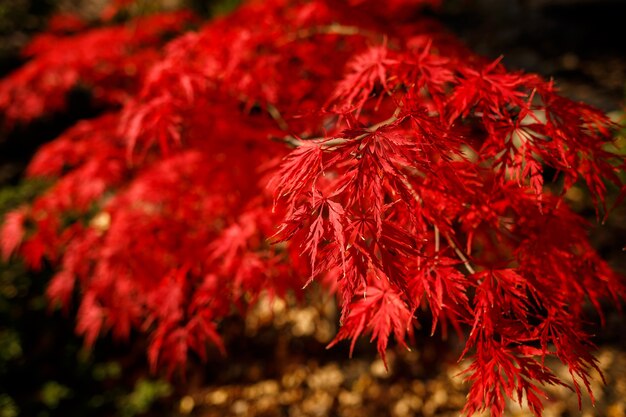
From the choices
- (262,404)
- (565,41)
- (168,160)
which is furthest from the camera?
(565,41)

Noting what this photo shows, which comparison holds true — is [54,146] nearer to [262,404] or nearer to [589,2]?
[262,404]

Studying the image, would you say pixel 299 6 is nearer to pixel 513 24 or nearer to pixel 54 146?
pixel 54 146

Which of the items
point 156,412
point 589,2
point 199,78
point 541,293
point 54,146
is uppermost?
point 199,78

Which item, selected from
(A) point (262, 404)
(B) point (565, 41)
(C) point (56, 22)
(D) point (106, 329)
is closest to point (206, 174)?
(A) point (262, 404)

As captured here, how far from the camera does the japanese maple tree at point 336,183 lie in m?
1.26

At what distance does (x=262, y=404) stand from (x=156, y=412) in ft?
3.05

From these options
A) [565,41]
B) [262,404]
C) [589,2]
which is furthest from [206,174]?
[589,2]

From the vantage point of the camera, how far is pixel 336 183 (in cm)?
143

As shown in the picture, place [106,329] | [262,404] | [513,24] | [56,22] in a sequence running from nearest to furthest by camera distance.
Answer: [262,404], [106,329], [56,22], [513,24]

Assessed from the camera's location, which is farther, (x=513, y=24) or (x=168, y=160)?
(x=513, y=24)

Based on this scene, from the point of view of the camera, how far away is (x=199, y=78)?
212cm

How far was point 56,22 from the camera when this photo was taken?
4.57 metres

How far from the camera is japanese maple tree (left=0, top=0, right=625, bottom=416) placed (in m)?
1.26

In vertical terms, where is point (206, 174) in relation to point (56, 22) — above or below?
below
